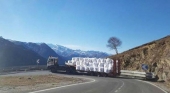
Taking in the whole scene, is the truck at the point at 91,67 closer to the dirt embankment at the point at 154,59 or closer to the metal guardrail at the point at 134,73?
the metal guardrail at the point at 134,73

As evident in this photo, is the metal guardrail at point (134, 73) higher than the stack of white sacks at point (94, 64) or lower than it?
lower

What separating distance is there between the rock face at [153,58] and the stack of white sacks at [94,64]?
791 centimetres

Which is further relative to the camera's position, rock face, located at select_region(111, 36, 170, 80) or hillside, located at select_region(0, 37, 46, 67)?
hillside, located at select_region(0, 37, 46, 67)

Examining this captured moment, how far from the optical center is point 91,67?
53.8m

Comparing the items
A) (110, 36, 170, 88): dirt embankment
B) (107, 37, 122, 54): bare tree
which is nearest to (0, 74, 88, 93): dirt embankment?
(110, 36, 170, 88): dirt embankment

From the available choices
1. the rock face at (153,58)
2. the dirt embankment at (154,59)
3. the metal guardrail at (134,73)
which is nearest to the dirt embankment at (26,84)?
the metal guardrail at (134,73)

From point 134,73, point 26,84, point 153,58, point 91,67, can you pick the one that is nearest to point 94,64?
point 91,67

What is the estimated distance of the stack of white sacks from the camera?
4966 centimetres

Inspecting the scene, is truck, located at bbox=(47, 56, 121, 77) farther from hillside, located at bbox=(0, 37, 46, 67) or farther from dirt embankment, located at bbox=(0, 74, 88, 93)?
hillside, located at bbox=(0, 37, 46, 67)

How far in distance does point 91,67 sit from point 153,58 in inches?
481

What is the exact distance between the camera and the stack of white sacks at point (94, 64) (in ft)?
163

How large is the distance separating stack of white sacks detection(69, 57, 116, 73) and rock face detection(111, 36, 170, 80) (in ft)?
26.0

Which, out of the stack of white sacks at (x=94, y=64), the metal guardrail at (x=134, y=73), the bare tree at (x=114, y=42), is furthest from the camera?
the bare tree at (x=114, y=42)

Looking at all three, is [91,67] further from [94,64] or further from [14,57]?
[14,57]
